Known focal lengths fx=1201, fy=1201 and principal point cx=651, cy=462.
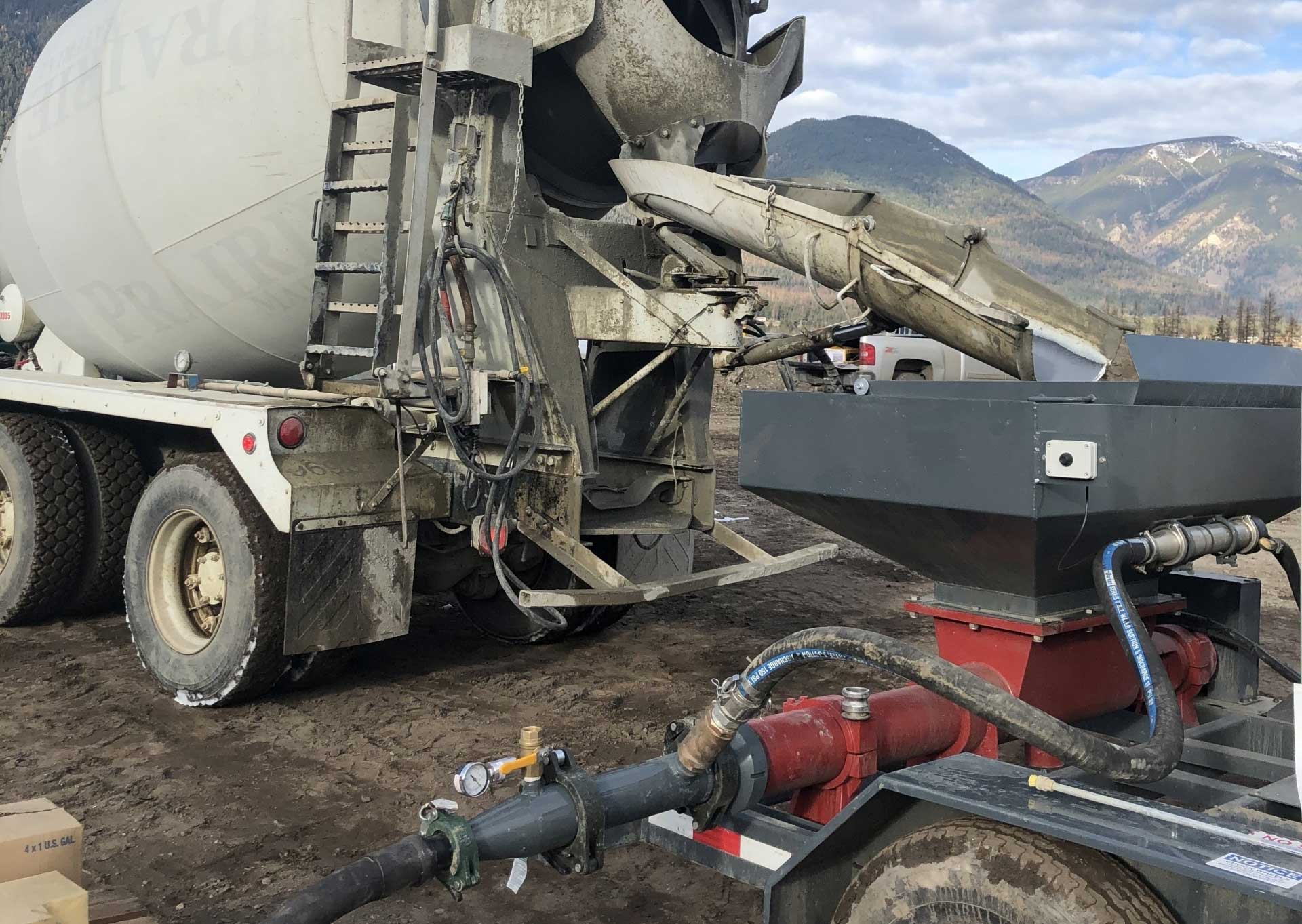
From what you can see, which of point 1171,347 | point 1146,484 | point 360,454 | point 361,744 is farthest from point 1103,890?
point 360,454

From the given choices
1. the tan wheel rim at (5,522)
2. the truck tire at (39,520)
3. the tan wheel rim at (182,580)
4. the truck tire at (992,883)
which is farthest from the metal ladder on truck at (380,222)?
the truck tire at (992,883)

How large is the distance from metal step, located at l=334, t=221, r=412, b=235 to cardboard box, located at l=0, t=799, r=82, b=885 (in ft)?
10.0

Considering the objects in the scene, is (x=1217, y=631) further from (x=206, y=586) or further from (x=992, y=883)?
(x=206, y=586)

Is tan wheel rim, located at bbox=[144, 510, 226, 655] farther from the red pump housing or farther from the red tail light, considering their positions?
the red pump housing

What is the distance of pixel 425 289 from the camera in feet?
16.8

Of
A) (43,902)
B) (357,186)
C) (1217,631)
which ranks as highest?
(357,186)

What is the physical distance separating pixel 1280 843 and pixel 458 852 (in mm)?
1460

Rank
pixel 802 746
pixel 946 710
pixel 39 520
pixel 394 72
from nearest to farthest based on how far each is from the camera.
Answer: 1. pixel 802 746
2. pixel 946 710
3. pixel 394 72
4. pixel 39 520

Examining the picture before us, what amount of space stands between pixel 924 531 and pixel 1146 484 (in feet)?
1.61

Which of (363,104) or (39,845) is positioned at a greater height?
(363,104)

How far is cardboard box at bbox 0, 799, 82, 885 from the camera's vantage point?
2.49 m

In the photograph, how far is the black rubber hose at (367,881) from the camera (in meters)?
2.13

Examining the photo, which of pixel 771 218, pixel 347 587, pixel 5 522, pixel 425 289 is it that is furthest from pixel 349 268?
pixel 5 522

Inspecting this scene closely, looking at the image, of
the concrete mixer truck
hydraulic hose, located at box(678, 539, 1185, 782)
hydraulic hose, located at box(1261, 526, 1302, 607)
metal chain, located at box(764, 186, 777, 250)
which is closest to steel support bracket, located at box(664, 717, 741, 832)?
hydraulic hose, located at box(678, 539, 1185, 782)
